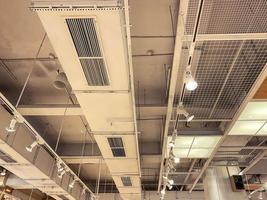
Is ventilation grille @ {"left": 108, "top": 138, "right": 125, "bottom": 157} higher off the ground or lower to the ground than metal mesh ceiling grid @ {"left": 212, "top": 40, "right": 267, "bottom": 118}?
lower

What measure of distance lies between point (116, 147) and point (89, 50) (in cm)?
297

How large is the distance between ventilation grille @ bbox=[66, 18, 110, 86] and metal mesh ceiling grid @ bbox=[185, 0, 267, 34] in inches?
41.5

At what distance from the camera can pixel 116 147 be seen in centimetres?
520

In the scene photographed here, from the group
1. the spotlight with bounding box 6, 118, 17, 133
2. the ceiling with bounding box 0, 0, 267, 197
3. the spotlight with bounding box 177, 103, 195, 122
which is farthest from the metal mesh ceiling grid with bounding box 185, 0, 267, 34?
the spotlight with bounding box 6, 118, 17, 133

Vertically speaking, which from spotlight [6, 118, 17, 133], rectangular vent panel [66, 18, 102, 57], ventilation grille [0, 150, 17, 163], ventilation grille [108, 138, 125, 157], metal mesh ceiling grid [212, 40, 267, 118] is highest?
metal mesh ceiling grid [212, 40, 267, 118]

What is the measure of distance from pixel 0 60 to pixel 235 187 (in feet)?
21.9

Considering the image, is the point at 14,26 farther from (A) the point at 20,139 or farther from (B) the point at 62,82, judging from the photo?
(A) the point at 20,139

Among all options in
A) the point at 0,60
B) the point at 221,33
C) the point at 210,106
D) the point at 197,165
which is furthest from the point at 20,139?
the point at 197,165

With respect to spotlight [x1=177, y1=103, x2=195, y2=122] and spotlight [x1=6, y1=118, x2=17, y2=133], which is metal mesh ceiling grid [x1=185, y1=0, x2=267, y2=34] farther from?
spotlight [x1=6, y1=118, x2=17, y2=133]

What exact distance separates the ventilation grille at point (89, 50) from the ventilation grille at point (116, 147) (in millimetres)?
1933

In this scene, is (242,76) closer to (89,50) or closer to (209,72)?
(209,72)

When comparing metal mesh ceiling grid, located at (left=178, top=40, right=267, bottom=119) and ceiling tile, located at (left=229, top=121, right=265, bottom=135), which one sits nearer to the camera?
metal mesh ceiling grid, located at (left=178, top=40, right=267, bottom=119)

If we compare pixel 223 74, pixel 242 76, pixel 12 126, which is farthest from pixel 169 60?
pixel 12 126

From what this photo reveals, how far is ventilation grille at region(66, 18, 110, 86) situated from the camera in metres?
2.36
